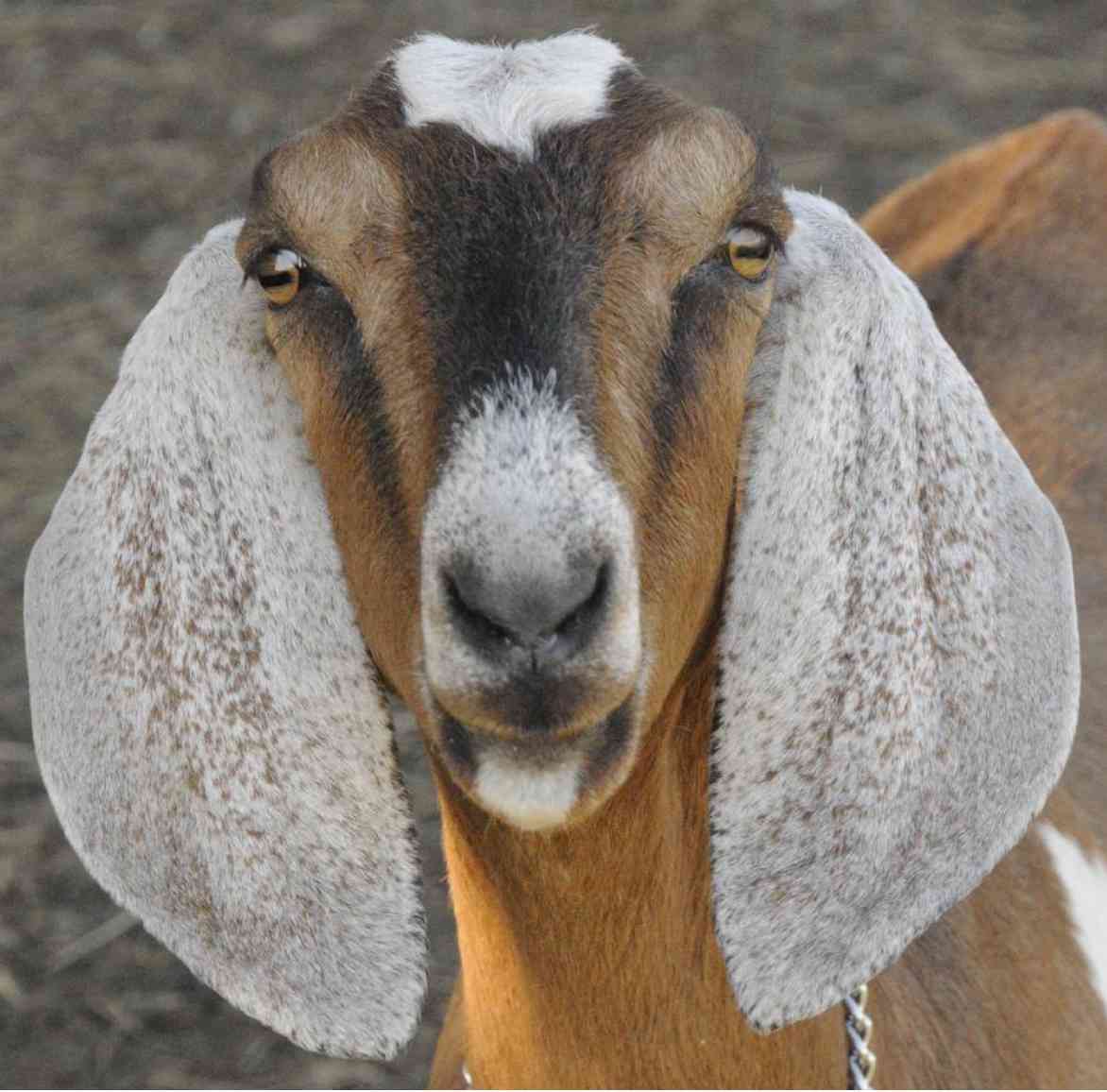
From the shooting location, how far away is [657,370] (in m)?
2.12

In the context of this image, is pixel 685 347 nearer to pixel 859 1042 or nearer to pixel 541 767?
pixel 541 767

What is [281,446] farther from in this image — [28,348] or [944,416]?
[28,348]

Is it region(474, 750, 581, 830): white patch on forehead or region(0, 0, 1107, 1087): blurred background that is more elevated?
region(474, 750, 581, 830): white patch on forehead

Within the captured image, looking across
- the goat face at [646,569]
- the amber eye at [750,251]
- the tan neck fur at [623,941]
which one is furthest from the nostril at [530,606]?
the amber eye at [750,251]

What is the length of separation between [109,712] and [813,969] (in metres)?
1.01

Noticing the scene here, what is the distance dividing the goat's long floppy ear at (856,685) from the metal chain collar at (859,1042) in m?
0.24

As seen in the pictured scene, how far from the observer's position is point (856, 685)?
2.32 metres

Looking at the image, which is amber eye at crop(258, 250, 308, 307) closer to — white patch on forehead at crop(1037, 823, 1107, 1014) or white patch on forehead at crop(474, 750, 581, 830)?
white patch on forehead at crop(474, 750, 581, 830)

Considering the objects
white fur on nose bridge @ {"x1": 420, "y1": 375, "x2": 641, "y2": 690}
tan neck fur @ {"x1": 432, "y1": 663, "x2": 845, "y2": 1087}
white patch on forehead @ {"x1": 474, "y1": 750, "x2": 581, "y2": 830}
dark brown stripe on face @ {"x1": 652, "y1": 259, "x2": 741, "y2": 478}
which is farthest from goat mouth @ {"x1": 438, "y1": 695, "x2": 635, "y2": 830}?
dark brown stripe on face @ {"x1": 652, "y1": 259, "x2": 741, "y2": 478}

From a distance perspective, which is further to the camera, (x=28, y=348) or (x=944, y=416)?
(x=28, y=348)

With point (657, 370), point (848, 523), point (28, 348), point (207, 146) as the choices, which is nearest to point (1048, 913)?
point (848, 523)

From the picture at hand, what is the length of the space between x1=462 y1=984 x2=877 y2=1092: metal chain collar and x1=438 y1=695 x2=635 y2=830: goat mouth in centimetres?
70

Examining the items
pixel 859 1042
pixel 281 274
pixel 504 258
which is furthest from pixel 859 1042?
pixel 281 274

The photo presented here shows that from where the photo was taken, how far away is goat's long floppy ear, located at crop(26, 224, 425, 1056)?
2.34m
